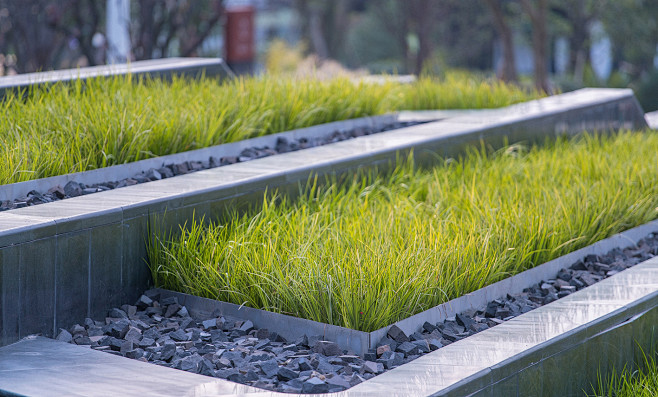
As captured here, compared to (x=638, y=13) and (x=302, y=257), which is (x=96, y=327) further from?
(x=638, y=13)

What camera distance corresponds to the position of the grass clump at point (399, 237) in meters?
3.05

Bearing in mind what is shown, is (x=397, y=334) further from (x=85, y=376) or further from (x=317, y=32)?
(x=317, y=32)

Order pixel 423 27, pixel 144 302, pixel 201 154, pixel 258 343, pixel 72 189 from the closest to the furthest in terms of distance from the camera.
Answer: pixel 258 343
pixel 144 302
pixel 72 189
pixel 201 154
pixel 423 27

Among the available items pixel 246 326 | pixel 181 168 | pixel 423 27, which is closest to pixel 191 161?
pixel 181 168

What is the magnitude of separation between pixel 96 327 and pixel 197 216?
0.80 metres

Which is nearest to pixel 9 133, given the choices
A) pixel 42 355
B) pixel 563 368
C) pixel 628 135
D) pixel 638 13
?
pixel 42 355

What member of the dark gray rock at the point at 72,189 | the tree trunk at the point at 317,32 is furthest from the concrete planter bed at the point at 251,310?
the tree trunk at the point at 317,32

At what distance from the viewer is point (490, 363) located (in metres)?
2.55

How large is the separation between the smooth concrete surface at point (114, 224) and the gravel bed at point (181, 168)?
0.23m

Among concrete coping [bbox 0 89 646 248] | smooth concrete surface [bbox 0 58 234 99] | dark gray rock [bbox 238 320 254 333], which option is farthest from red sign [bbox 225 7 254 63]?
dark gray rock [bbox 238 320 254 333]

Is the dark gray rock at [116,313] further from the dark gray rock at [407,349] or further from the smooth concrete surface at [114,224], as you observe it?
the dark gray rock at [407,349]

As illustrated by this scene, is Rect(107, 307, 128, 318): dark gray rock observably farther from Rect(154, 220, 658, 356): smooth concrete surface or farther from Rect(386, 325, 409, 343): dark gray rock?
Rect(386, 325, 409, 343): dark gray rock

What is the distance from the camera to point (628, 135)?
6.49 meters

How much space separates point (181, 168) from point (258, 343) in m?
1.71
